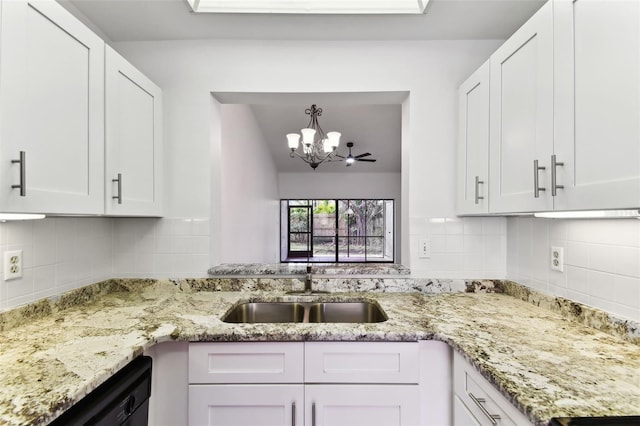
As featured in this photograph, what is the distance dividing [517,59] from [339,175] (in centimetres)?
602

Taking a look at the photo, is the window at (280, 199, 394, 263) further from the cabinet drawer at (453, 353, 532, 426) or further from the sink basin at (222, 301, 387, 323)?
the cabinet drawer at (453, 353, 532, 426)

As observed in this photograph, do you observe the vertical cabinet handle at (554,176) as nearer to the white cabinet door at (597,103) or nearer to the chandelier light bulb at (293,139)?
the white cabinet door at (597,103)

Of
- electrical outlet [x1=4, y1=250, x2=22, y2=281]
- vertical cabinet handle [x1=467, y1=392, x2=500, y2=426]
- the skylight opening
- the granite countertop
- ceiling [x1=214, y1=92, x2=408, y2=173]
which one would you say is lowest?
vertical cabinet handle [x1=467, y1=392, x2=500, y2=426]

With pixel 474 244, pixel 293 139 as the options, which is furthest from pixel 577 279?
pixel 293 139

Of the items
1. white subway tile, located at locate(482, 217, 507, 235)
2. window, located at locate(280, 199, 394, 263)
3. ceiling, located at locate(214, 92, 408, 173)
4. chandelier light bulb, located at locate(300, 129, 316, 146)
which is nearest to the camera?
white subway tile, located at locate(482, 217, 507, 235)

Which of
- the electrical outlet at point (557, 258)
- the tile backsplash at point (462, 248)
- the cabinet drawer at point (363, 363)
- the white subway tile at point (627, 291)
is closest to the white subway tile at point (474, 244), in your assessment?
the tile backsplash at point (462, 248)

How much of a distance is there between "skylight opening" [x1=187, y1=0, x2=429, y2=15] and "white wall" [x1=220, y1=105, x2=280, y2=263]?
1.20 metres

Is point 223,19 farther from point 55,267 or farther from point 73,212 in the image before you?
point 55,267

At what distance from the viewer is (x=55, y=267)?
154cm

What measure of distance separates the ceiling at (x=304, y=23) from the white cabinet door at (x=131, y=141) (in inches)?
13.1

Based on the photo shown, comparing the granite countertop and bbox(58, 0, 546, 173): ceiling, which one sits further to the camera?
bbox(58, 0, 546, 173): ceiling

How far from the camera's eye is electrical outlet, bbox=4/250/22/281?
50.9 inches

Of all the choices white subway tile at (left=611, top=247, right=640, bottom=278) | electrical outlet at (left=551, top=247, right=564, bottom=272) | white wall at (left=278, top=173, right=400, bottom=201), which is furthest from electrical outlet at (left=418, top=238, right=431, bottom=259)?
white wall at (left=278, top=173, right=400, bottom=201)

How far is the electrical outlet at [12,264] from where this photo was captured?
1292 millimetres
